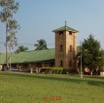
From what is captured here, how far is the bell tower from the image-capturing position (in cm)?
7800

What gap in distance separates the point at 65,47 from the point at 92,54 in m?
8.99

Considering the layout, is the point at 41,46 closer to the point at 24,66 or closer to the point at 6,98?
the point at 24,66

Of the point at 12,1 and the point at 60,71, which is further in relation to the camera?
the point at 60,71

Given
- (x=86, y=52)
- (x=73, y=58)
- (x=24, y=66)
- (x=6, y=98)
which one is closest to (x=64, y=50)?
(x=73, y=58)

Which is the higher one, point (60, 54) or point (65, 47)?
point (65, 47)

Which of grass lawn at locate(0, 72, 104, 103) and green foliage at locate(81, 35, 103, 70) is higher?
green foliage at locate(81, 35, 103, 70)

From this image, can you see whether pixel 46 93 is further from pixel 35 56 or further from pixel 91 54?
pixel 35 56

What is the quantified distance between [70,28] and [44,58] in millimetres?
9994

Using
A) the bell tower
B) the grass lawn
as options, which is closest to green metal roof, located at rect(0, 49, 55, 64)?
the bell tower

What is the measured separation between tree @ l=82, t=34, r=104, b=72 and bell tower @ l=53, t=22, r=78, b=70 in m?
5.92

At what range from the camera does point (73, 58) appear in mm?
79000

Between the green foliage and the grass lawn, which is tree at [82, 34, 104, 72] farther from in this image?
the grass lawn

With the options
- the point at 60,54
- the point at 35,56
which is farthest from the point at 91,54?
the point at 35,56

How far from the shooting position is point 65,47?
78.2m
